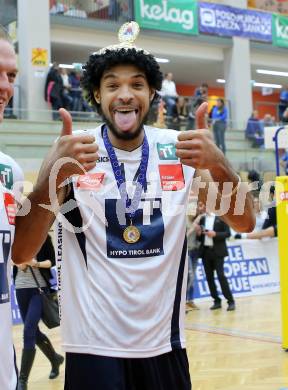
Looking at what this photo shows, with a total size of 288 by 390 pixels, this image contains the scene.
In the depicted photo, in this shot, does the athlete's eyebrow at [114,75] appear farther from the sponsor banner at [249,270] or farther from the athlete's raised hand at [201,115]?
the sponsor banner at [249,270]

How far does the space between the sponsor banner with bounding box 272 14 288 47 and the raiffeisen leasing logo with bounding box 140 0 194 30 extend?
13.1 ft

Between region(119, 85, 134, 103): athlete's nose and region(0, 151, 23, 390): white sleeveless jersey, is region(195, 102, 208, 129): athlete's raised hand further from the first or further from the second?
region(0, 151, 23, 390): white sleeveless jersey

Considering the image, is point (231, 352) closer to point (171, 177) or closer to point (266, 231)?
point (171, 177)

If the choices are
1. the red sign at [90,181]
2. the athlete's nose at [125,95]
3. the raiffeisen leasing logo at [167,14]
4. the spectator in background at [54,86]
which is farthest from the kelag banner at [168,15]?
the red sign at [90,181]

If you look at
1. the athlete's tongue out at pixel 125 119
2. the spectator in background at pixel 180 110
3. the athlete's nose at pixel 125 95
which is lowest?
the athlete's tongue out at pixel 125 119

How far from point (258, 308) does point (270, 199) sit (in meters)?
2.16

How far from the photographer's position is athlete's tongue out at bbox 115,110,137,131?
2621 millimetres

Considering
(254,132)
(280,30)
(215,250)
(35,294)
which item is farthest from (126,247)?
(280,30)

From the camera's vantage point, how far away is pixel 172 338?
260 cm

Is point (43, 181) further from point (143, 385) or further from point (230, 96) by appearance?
point (230, 96)

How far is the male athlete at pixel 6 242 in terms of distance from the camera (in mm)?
2080

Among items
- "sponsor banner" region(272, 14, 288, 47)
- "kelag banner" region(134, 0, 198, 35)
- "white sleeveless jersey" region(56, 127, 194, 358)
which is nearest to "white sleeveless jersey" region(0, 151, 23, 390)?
"white sleeveless jersey" region(56, 127, 194, 358)

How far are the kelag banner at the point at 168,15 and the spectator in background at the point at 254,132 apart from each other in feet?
11.9

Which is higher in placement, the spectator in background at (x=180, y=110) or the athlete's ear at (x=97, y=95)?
the spectator in background at (x=180, y=110)
